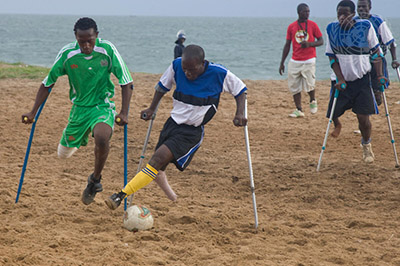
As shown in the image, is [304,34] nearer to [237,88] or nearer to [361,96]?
[361,96]

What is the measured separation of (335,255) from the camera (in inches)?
212

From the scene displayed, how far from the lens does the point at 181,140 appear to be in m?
6.01

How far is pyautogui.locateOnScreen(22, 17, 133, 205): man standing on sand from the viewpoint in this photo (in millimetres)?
6156

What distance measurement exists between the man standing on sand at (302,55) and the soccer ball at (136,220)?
6933 mm

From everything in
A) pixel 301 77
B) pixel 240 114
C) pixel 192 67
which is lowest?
pixel 301 77

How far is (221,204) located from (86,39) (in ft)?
8.39

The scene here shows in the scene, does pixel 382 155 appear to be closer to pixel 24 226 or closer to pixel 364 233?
pixel 364 233

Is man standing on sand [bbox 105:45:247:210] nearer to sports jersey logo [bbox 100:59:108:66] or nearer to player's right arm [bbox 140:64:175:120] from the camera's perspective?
player's right arm [bbox 140:64:175:120]

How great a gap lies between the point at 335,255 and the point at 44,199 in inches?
139

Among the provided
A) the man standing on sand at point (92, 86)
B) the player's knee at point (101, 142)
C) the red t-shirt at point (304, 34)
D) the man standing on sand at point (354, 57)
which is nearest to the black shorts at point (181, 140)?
the man standing on sand at point (92, 86)

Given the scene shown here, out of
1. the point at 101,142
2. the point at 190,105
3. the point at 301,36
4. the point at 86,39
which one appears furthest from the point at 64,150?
the point at 301,36

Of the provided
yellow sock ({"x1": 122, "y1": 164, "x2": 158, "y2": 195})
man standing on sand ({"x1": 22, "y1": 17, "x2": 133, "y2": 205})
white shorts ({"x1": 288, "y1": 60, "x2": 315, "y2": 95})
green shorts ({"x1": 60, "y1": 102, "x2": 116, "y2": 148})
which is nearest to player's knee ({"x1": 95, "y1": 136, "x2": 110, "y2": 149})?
man standing on sand ({"x1": 22, "y1": 17, "x2": 133, "y2": 205})

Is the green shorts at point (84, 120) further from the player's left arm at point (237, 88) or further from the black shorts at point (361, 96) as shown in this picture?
the black shorts at point (361, 96)

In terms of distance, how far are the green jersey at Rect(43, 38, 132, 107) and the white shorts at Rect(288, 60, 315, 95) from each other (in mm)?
6692
